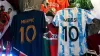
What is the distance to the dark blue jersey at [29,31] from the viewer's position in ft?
6.01

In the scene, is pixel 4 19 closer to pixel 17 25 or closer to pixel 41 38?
pixel 17 25

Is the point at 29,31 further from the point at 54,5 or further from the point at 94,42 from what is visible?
the point at 94,42

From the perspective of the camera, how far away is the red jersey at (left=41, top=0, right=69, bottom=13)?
1.95 m

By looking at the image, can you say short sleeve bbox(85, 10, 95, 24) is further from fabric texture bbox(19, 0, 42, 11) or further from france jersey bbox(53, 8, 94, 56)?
fabric texture bbox(19, 0, 42, 11)

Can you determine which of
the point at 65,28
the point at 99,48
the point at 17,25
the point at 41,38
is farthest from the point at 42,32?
the point at 99,48

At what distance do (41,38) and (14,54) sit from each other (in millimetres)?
407

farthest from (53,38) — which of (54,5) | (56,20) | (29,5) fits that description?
(29,5)

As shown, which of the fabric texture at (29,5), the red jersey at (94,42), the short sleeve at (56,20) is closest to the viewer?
the red jersey at (94,42)

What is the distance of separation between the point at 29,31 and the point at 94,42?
63cm

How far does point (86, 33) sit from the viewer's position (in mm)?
1866

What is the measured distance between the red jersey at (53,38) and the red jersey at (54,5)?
171 millimetres

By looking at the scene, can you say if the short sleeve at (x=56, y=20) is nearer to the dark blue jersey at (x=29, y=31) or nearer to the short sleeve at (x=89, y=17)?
the dark blue jersey at (x=29, y=31)

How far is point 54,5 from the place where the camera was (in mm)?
1968

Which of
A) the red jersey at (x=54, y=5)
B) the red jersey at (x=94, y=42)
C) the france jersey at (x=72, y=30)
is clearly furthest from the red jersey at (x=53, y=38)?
the red jersey at (x=94, y=42)
